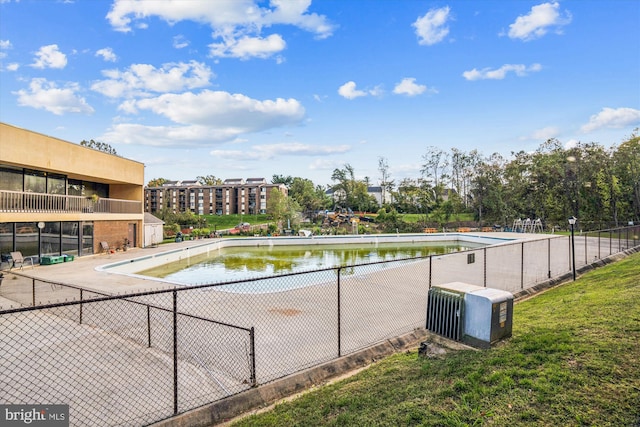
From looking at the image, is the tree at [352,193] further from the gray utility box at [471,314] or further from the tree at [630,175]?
the gray utility box at [471,314]

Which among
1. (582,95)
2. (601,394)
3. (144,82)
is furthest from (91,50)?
(582,95)

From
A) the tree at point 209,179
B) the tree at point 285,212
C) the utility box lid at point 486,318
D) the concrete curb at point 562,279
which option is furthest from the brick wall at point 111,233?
the tree at point 209,179

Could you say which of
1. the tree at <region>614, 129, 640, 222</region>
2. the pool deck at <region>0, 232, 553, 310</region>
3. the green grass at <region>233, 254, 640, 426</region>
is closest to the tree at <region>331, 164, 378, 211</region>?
the tree at <region>614, 129, 640, 222</region>

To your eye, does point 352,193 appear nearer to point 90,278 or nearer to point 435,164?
point 435,164

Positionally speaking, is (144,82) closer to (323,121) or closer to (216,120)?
(216,120)

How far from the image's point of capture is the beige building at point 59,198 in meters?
13.9

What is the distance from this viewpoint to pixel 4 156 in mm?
13062

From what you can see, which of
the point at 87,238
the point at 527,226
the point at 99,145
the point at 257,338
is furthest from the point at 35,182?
the point at 99,145

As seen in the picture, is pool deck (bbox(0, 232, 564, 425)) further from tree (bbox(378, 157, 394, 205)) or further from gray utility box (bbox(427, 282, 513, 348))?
tree (bbox(378, 157, 394, 205))

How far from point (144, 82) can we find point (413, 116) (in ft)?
71.1

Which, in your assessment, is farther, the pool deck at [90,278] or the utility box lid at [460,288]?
the pool deck at [90,278]

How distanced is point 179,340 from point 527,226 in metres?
38.6

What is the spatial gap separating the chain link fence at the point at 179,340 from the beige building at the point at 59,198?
18.6 feet

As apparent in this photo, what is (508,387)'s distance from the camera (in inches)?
134
